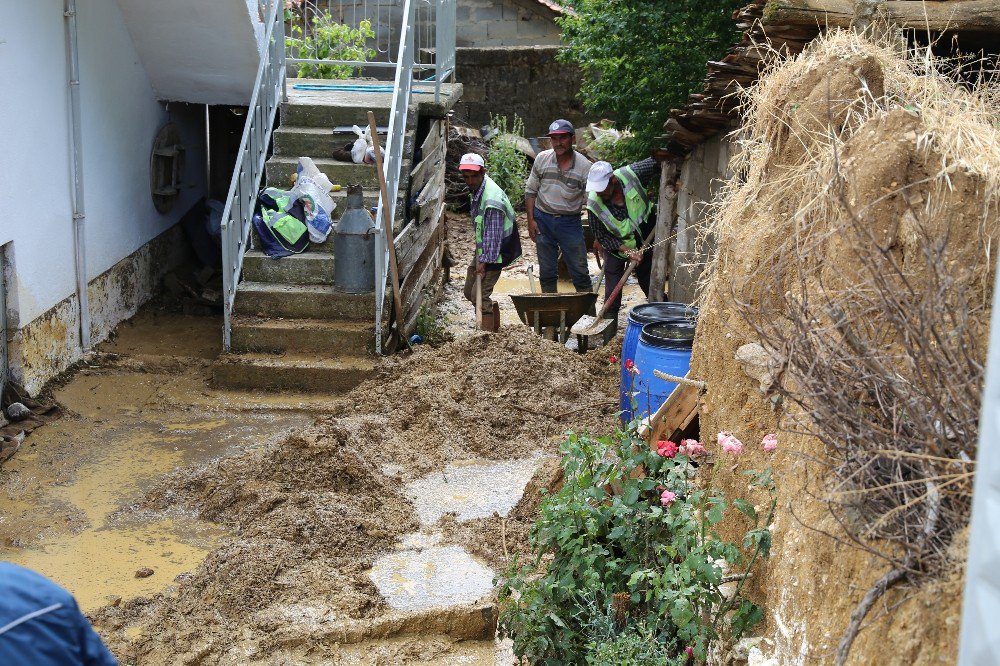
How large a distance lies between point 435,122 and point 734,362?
24.3 ft

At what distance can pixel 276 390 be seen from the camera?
8.95 metres

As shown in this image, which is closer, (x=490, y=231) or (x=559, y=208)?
(x=490, y=231)

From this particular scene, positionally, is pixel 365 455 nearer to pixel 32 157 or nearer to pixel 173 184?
pixel 32 157

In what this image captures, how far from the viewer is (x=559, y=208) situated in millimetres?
10789

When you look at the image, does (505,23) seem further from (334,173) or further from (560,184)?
(334,173)

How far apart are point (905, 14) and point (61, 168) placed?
6.70m

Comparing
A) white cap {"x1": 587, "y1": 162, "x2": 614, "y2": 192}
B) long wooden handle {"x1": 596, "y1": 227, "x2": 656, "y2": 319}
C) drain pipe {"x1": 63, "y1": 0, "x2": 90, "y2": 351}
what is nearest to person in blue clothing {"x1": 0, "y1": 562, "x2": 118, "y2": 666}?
drain pipe {"x1": 63, "y1": 0, "x2": 90, "y2": 351}

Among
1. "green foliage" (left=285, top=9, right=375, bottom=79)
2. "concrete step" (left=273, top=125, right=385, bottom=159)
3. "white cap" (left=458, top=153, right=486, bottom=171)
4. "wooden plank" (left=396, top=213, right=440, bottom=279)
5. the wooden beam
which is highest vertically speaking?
"green foliage" (left=285, top=9, right=375, bottom=79)

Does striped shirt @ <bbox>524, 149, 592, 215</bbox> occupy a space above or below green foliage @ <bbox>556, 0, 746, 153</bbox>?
below

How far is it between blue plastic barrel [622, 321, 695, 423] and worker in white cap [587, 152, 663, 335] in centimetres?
326

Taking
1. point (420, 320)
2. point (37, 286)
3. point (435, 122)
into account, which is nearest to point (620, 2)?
point (435, 122)

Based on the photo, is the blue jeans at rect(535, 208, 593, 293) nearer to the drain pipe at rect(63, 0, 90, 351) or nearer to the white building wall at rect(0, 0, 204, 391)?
the white building wall at rect(0, 0, 204, 391)

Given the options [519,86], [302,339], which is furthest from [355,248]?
[519,86]

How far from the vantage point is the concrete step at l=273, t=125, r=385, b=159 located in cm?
1050
